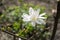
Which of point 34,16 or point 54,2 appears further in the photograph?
point 54,2

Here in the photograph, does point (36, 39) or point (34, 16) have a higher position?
point (34, 16)

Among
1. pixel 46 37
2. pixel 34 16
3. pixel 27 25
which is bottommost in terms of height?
pixel 46 37

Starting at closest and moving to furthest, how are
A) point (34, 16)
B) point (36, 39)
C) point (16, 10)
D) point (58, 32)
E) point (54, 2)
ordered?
point (34, 16) < point (36, 39) < point (58, 32) < point (16, 10) < point (54, 2)

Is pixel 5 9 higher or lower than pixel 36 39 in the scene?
higher

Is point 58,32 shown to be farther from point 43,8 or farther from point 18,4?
point 18,4

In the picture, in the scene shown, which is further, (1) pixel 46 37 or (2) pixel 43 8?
(2) pixel 43 8

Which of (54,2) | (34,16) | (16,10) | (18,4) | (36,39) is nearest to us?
(34,16)

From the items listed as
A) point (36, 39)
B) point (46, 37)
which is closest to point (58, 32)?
point (46, 37)

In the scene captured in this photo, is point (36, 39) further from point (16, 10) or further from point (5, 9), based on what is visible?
point (5, 9)

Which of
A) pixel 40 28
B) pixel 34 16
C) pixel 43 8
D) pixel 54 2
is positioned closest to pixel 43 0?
pixel 54 2
